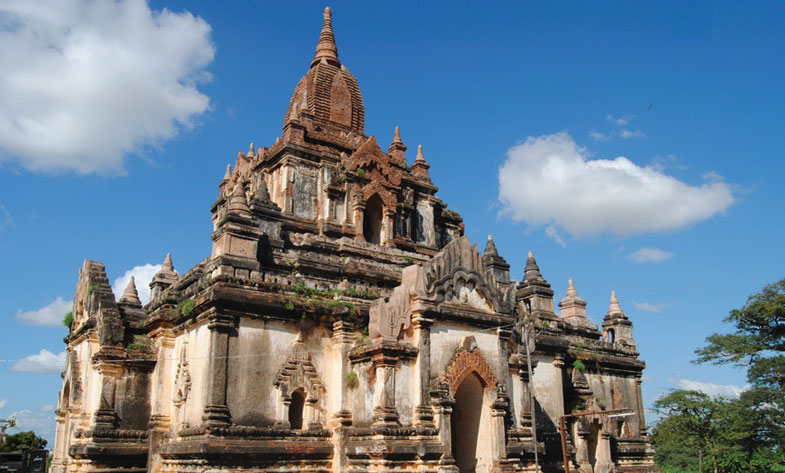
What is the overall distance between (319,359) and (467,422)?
5063 millimetres

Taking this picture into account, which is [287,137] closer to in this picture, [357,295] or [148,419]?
[357,295]

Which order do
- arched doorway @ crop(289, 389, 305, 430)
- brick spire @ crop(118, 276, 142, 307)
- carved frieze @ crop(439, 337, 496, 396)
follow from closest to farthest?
1. carved frieze @ crop(439, 337, 496, 396)
2. arched doorway @ crop(289, 389, 305, 430)
3. brick spire @ crop(118, 276, 142, 307)

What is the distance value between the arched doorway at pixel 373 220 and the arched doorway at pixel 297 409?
9.74 metres

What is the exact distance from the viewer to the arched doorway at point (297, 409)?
2080 centimetres

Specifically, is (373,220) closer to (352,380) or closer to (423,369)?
(352,380)

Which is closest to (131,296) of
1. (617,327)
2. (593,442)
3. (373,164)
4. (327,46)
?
(373,164)

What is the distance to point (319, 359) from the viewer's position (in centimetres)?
2131

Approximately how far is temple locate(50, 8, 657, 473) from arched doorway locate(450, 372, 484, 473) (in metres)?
0.05

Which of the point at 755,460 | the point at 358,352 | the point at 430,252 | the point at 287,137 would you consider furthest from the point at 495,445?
the point at 755,460

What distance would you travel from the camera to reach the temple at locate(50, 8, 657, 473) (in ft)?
64.3

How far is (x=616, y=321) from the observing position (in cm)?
3544

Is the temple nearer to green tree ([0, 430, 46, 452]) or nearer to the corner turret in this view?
the corner turret

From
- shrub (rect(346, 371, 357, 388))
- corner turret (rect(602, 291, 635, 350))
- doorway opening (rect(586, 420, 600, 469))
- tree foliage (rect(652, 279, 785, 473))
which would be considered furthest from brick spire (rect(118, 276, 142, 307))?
tree foliage (rect(652, 279, 785, 473))

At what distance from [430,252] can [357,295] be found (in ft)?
27.6
